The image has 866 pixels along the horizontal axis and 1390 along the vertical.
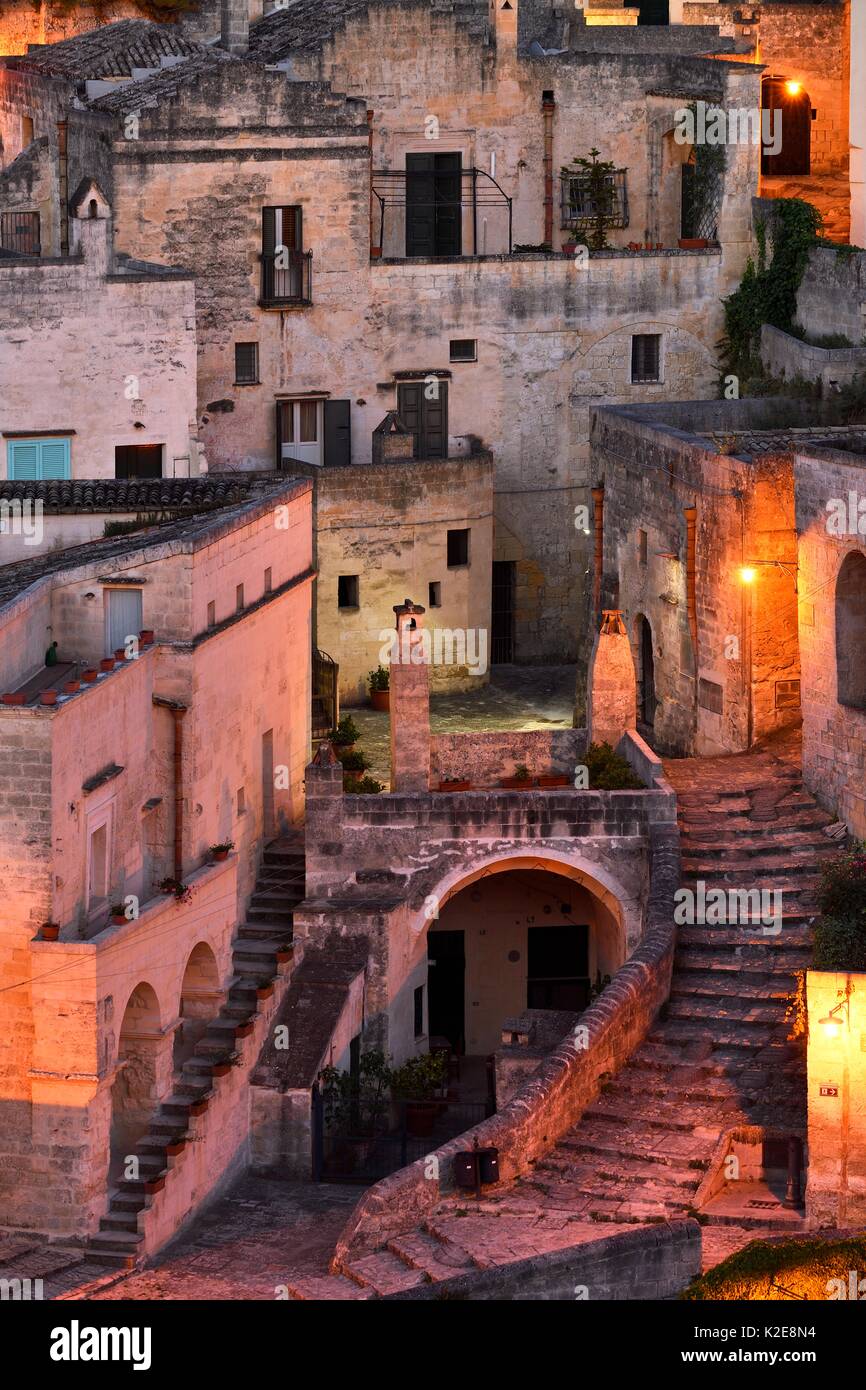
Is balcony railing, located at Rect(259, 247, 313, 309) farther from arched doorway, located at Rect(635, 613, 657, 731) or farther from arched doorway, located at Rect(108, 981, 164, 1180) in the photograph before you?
arched doorway, located at Rect(108, 981, 164, 1180)

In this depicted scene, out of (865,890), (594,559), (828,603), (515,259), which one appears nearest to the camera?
(865,890)

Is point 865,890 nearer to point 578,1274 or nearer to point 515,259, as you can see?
point 578,1274

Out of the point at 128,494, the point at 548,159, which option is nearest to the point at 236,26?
the point at 548,159

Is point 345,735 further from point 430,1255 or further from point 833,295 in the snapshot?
point 430,1255

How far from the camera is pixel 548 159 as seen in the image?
72.1 m

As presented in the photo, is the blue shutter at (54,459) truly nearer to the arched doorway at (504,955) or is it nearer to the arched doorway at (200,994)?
the arched doorway at (504,955)

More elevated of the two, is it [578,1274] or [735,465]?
[735,465]

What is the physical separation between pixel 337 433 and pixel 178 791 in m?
16.9

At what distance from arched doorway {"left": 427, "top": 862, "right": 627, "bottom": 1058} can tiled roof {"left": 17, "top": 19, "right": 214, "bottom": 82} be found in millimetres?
18230

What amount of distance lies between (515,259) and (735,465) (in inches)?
507

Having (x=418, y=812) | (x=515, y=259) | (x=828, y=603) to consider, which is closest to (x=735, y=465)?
(x=828, y=603)

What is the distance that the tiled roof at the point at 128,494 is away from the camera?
57.7 metres

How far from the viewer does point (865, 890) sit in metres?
51.6

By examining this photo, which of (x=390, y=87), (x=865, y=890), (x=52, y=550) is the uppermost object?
(x=390, y=87)
